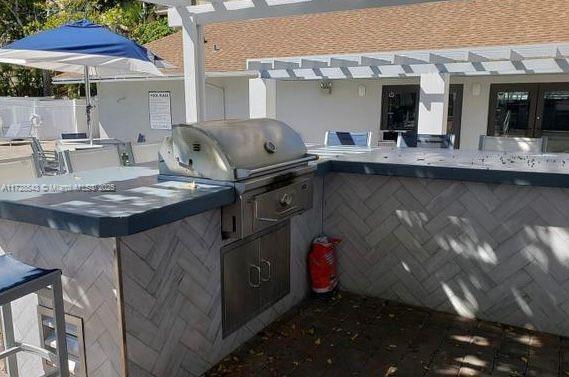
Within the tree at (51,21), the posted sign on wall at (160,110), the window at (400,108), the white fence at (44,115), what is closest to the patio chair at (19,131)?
the white fence at (44,115)

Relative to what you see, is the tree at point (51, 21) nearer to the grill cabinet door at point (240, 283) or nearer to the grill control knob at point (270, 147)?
the grill control knob at point (270, 147)

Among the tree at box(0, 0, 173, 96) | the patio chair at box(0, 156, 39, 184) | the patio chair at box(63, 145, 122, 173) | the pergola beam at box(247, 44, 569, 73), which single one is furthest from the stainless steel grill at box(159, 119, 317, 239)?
the tree at box(0, 0, 173, 96)

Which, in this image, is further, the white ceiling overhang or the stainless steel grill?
the white ceiling overhang

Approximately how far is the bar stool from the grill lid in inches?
45.2

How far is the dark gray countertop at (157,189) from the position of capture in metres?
2.46

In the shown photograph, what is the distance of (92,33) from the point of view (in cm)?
593

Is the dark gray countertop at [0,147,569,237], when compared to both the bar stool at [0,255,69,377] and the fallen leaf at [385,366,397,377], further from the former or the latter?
the fallen leaf at [385,366,397,377]

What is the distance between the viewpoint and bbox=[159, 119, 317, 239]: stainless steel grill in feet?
10.1

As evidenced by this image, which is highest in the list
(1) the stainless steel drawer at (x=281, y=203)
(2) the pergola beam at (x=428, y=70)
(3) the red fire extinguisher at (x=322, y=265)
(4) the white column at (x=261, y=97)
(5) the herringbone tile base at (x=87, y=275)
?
(2) the pergola beam at (x=428, y=70)

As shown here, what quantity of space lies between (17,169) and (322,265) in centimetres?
342

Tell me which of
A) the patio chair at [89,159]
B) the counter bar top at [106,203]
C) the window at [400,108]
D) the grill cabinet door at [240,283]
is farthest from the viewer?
the window at [400,108]

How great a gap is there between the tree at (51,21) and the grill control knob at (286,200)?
1890 cm

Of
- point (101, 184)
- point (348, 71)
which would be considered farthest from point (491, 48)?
point (101, 184)

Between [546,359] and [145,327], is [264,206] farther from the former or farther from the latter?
[546,359]
